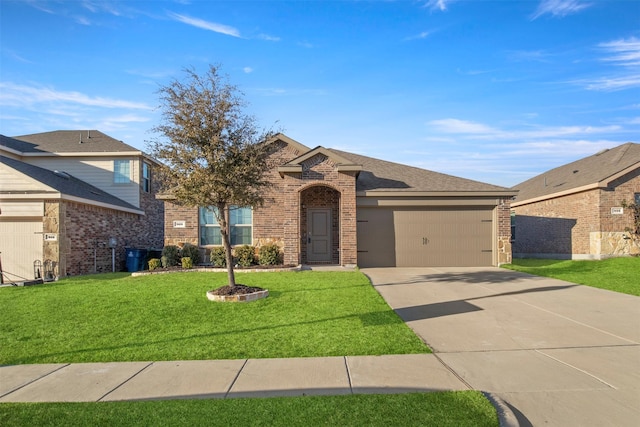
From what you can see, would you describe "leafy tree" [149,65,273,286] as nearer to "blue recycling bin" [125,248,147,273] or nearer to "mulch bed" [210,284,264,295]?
"mulch bed" [210,284,264,295]

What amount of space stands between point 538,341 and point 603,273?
937 cm

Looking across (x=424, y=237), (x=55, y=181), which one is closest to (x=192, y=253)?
(x=55, y=181)

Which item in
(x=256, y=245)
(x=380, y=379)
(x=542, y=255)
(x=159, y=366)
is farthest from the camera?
(x=542, y=255)

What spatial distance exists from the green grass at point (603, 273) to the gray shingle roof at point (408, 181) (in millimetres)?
3417

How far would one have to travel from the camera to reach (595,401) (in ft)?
13.0

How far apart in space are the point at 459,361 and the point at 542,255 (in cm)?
1904

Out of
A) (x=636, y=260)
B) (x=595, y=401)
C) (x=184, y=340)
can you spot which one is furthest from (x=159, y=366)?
(x=636, y=260)

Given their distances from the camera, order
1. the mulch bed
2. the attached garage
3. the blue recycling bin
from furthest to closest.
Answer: the blue recycling bin < the attached garage < the mulch bed

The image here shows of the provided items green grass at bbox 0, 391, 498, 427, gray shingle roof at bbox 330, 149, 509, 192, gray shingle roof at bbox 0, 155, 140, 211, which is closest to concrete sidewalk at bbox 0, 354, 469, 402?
green grass at bbox 0, 391, 498, 427

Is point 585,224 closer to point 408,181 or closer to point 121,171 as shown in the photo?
point 408,181

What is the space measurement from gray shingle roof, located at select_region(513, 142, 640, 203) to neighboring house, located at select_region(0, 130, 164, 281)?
18690mm

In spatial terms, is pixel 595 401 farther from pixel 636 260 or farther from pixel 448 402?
pixel 636 260

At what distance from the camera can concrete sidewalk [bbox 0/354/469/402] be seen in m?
4.17

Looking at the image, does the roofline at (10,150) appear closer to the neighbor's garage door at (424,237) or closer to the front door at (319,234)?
the front door at (319,234)
